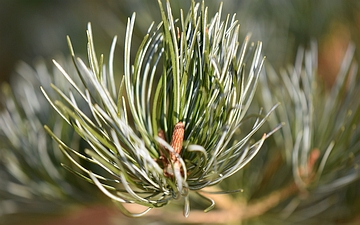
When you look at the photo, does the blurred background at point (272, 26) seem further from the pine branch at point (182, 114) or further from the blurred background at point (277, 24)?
the pine branch at point (182, 114)

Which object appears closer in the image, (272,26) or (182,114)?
(182,114)

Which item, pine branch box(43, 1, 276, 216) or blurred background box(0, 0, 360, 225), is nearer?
pine branch box(43, 1, 276, 216)

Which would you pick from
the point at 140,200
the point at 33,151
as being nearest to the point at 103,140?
the point at 140,200

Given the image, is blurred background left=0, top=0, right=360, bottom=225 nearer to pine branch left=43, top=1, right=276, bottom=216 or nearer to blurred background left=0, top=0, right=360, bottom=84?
blurred background left=0, top=0, right=360, bottom=84

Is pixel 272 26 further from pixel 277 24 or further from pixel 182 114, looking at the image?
pixel 182 114

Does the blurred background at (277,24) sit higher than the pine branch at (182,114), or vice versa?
the blurred background at (277,24)

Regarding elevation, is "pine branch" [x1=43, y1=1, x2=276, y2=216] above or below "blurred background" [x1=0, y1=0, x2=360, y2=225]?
below

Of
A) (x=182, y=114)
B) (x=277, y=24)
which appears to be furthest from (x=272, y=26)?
(x=182, y=114)

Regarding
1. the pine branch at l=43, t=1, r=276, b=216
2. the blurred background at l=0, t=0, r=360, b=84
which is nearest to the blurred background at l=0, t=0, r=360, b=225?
the blurred background at l=0, t=0, r=360, b=84

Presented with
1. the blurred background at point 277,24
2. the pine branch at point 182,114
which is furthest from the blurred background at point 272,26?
the pine branch at point 182,114

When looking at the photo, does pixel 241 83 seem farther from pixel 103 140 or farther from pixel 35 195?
pixel 35 195

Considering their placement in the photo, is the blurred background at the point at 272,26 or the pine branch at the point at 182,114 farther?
the blurred background at the point at 272,26
